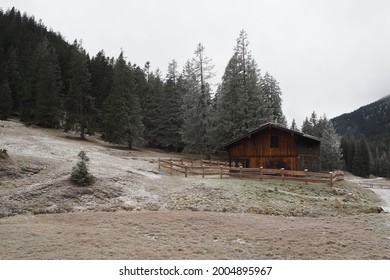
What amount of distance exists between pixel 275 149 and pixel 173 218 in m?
20.4

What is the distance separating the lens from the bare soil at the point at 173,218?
11.5 m

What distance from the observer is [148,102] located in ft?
207

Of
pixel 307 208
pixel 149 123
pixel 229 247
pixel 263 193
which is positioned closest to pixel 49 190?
pixel 229 247

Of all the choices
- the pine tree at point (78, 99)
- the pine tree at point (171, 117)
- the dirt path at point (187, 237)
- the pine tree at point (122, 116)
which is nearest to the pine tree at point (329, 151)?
the pine tree at point (171, 117)

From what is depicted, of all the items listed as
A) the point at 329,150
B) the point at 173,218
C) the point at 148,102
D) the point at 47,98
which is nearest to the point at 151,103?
the point at 148,102

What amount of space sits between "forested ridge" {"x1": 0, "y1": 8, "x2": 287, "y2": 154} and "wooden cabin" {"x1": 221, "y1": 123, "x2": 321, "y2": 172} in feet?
26.0

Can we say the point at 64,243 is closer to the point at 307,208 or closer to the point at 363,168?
the point at 307,208

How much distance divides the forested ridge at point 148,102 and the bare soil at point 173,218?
19.1 meters

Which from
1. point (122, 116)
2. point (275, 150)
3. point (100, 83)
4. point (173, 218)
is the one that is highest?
point (100, 83)

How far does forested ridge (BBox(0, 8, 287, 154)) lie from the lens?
4528cm

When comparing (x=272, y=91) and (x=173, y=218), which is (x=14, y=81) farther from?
(x=173, y=218)

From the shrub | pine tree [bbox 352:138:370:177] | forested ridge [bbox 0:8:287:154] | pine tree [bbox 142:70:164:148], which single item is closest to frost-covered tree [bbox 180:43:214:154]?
forested ridge [bbox 0:8:287:154]

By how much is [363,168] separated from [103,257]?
9710cm

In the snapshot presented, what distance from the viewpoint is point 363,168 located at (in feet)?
306
